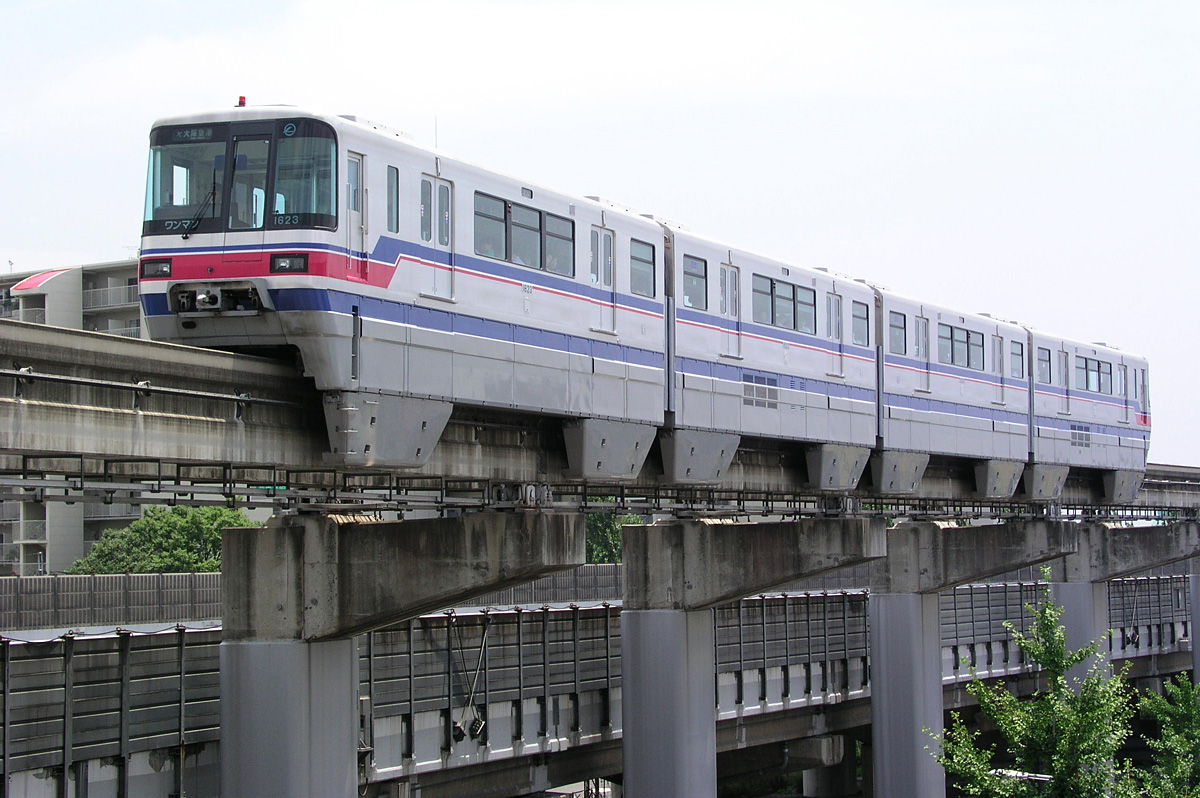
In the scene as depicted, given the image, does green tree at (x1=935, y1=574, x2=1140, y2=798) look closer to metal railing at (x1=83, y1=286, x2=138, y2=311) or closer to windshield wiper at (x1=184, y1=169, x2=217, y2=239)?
windshield wiper at (x1=184, y1=169, x2=217, y2=239)

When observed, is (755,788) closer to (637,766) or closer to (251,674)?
(637,766)

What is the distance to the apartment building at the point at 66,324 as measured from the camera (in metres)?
75.8

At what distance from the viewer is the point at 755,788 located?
62125mm

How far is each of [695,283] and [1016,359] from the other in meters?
17.6

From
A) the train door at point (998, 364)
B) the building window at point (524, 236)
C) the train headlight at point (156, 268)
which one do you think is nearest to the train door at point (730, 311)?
the building window at point (524, 236)

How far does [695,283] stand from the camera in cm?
2723

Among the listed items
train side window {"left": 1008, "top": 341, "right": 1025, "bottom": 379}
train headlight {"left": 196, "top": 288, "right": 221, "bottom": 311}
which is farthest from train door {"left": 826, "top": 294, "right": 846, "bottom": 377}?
train headlight {"left": 196, "top": 288, "right": 221, "bottom": 311}

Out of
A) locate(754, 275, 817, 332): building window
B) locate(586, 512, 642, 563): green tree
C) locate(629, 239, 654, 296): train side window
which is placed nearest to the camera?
locate(629, 239, 654, 296): train side window

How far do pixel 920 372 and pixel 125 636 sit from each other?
2188cm

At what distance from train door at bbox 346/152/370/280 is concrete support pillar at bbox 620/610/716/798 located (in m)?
15.2

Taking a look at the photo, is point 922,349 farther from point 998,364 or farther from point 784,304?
point 784,304

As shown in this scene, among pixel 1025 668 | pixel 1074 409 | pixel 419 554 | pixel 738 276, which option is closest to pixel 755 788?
pixel 1025 668

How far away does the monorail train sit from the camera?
59.2 ft

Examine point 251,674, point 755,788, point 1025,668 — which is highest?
point 251,674
